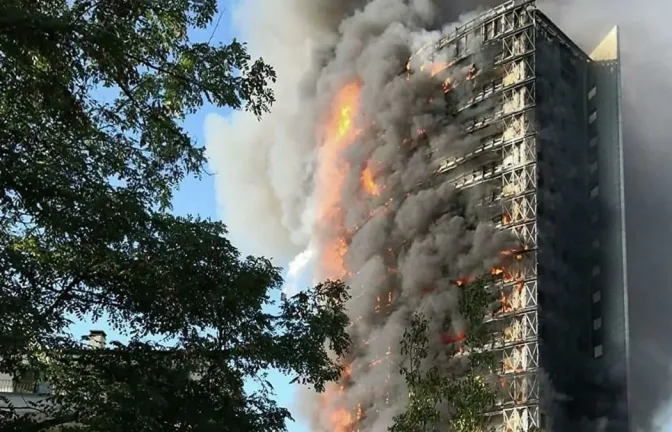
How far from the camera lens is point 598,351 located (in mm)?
41125

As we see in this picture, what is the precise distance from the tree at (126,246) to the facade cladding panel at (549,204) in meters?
31.8

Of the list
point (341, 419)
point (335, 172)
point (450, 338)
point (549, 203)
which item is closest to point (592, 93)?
point (549, 203)

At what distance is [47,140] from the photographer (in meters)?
7.10

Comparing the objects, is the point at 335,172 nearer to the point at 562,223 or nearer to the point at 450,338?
the point at 450,338

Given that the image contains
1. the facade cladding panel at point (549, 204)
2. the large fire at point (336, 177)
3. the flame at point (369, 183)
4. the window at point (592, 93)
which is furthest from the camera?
the large fire at point (336, 177)

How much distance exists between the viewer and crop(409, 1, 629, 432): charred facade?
39.6 metres

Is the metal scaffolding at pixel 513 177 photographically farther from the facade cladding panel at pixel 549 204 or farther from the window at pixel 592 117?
the window at pixel 592 117

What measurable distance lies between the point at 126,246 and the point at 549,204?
37514mm

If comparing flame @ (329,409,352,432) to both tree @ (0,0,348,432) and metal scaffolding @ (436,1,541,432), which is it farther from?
tree @ (0,0,348,432)

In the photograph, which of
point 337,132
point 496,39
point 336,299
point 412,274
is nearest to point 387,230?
point 412,274

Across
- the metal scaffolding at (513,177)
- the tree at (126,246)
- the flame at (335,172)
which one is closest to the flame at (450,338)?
the metal scaffolding at (513,177)

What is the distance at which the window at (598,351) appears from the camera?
4081 cm

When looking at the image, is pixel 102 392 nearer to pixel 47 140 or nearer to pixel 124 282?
pixel 124 282

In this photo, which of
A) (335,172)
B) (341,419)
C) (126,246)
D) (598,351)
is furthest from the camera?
(335,172)
